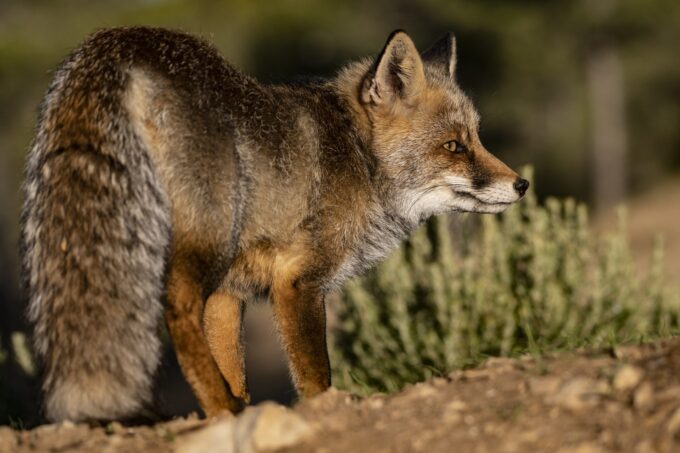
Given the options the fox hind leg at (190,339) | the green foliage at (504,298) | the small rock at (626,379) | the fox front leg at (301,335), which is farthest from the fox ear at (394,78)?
the small rock at (626,379)

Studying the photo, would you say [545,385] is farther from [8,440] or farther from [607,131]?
[607,131]

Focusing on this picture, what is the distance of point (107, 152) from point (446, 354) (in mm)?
3605

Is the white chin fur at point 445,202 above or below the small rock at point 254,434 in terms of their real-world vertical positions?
above

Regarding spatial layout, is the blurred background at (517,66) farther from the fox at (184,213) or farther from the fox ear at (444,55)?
the fox at (184,213)

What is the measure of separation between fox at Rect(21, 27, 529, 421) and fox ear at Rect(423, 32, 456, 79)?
3.04 ft

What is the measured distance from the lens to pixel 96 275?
4.14m

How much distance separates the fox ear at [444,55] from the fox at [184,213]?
3.04 ft

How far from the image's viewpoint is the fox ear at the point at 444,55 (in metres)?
6.69

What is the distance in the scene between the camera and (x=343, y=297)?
8828 mm

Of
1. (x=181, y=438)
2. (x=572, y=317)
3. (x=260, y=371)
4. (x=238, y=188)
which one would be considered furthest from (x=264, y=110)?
(x=260, y=371)

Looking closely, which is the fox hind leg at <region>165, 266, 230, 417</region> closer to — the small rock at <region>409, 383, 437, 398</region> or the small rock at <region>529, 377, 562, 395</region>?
the small rock at <region>409, 383, 437, 398</region>

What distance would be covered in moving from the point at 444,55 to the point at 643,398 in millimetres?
3986

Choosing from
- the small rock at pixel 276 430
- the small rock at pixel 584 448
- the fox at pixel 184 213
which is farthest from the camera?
the fox at pixel 184 213

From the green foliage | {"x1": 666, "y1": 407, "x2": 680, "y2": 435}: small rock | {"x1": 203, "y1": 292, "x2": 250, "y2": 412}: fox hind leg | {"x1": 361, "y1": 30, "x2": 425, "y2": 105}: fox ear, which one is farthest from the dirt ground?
the green foliage
